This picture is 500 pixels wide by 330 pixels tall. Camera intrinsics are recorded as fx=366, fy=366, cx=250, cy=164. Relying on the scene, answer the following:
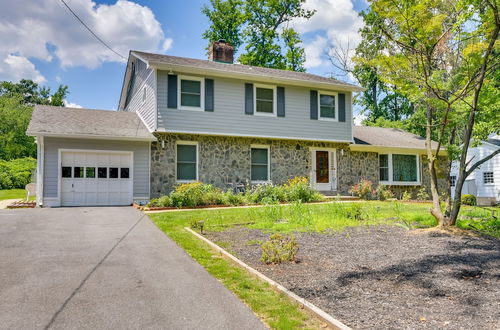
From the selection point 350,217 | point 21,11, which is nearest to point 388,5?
point 350,217

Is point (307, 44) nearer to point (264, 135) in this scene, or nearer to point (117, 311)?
point (264, 135)

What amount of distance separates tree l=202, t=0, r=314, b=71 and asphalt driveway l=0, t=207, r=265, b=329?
83.4 ft

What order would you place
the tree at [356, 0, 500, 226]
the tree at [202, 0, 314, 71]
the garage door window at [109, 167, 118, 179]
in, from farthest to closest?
the tree at [202, 0, 314, 71], the garage door window at [109, 167, 118, 179], the tree at [356, 0, 500, 226]

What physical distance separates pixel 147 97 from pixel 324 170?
8.92 meters

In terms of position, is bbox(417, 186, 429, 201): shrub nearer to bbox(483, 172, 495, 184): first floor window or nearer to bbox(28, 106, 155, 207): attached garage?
bbox(483, 172, 495, 184): first floor window

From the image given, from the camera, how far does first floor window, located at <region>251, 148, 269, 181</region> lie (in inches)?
648

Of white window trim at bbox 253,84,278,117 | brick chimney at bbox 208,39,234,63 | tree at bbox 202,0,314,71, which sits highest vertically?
tree at bbox 202,0,314,71

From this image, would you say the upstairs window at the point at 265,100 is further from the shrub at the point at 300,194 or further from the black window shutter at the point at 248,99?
the shrub at the point at 300,194

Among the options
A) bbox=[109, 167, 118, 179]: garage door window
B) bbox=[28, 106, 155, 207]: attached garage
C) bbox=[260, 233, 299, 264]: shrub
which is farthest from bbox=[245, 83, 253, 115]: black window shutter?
bbox=[260, 233, 299, 264]: shrub

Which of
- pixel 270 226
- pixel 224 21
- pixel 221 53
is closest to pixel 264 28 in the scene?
pixel 224 21

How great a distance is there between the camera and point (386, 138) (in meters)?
20.8

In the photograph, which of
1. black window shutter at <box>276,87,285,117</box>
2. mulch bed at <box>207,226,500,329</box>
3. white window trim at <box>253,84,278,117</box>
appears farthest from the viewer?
black window shutter at <box>276,87,285,117</box>

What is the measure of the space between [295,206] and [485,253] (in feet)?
Result: 15.2

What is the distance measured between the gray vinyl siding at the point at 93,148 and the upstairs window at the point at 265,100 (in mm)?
5194
